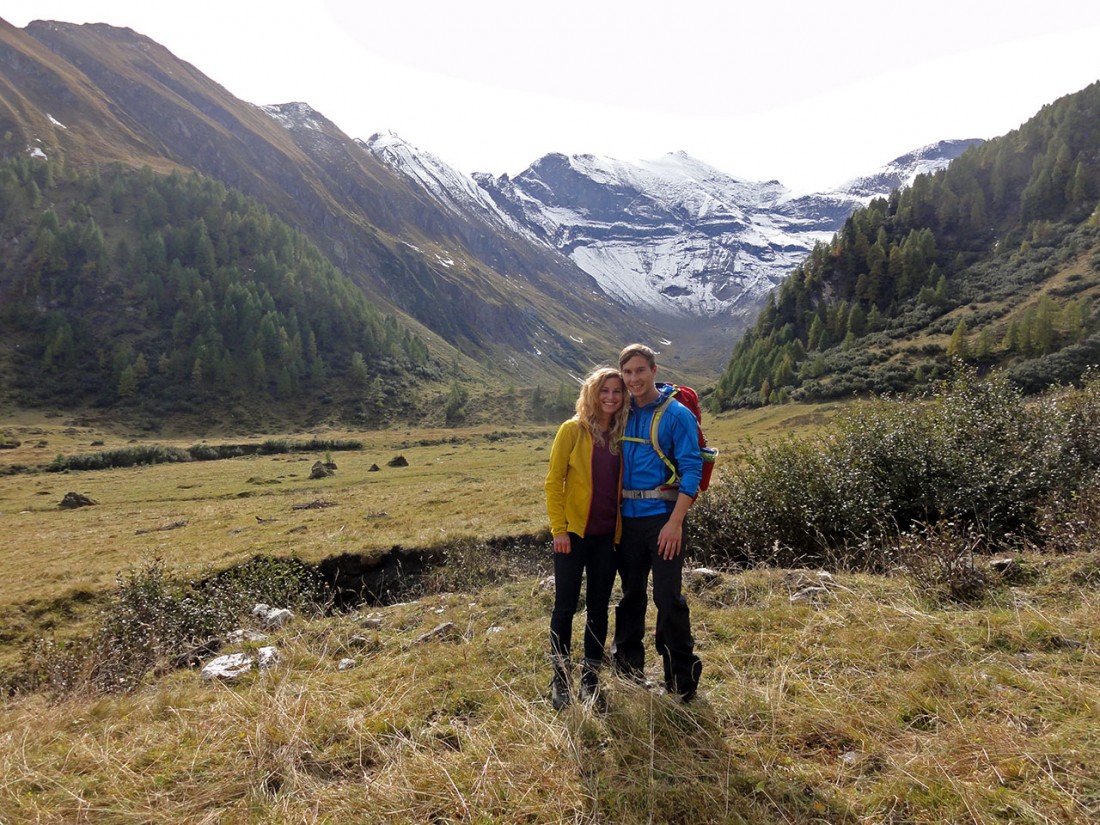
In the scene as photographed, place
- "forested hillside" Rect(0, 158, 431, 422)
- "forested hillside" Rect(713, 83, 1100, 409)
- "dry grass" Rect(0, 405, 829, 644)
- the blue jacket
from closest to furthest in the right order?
the blue jacket
"dry grass" Rect(0, 405, 829, 644)
"forested hillside" Rect(713, 83, 1100, 409)
"forested hillside" Rect(0, 158, 431, 422)

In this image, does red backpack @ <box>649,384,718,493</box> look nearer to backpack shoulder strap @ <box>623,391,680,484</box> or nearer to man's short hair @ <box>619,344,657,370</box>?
backpack shoulder strap @ <box>623,391,680,484</box>

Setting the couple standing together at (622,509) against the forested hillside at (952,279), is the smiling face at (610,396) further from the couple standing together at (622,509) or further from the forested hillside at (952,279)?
the forested hillside at (952,279)

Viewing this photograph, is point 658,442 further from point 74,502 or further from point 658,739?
point 74,502

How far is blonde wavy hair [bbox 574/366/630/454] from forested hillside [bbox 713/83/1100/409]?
77.6m

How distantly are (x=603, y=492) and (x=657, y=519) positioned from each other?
548mm

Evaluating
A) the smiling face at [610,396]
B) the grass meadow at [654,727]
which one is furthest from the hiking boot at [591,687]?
the smiling face at [610,396]

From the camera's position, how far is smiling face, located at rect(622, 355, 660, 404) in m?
4.72

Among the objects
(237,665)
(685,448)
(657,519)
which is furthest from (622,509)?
(237,665)

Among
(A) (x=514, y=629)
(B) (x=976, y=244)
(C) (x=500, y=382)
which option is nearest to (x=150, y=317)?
(C) (x=500, y=382)

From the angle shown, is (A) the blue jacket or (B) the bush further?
(B) the bush

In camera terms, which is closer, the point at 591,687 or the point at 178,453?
the point at 591,687

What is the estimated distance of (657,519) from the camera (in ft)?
15.0

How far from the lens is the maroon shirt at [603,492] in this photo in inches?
187

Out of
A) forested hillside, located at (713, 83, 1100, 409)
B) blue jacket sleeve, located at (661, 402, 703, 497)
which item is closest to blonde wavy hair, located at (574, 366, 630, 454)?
blue jacket sleeve, located at (661, 402, 703, 497)
